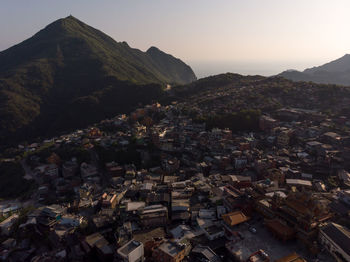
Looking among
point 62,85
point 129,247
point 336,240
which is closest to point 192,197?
point 129,247

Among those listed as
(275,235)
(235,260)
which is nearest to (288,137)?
(275,235)

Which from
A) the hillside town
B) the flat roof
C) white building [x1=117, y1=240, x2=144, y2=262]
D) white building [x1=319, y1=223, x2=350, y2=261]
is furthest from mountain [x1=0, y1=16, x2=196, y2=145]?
white building [x1=319, y1=223, x2=350, y2=261]

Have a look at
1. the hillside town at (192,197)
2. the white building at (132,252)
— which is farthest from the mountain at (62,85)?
the white building at (132,252)

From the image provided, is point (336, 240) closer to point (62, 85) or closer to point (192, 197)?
point (192, 197)

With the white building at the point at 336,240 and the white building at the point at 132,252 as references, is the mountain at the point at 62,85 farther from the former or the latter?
the white building at the point at 336,240

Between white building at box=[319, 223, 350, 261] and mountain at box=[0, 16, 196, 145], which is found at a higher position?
mountain at box=[0, 16, 196, 145]

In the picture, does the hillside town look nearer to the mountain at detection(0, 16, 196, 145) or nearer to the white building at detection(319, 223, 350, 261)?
the white building at detection(319, 223, 350, 261)
